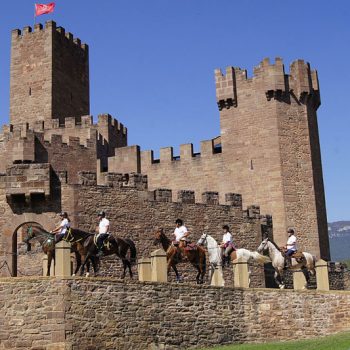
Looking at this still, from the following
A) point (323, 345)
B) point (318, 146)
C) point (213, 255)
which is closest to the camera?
point (323, 345)

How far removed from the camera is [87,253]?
23000mm

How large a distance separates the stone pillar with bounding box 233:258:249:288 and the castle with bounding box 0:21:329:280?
232 inches

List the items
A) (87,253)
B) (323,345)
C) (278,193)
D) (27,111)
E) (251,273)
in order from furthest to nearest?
(27,111)
(278,193)
(251,273)
(87,253)
(323,345)

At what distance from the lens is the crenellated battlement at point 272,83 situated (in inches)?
1491

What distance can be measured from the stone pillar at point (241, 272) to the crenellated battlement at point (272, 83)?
14.7 metres

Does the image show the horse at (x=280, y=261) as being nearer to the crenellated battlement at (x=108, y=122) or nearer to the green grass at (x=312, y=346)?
the green grass at (x=312, y=346)

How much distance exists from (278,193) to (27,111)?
65.7ft

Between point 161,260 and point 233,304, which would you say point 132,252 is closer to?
point 161,260

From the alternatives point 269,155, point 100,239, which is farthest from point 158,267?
point 269,155

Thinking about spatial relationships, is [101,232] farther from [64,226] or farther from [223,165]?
[223,165]

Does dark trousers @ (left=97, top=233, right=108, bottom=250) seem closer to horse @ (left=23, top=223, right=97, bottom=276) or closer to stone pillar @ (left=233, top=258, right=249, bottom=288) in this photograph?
horse @ (left=23, top=223, right=97, bottom=276)

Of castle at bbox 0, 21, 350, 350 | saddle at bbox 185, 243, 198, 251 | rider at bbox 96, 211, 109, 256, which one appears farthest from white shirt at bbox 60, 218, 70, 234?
saddle at bbox 185, 243, 198, 251

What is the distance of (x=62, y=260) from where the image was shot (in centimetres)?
2089

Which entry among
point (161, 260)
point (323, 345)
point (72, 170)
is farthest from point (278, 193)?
point (323, 345)
